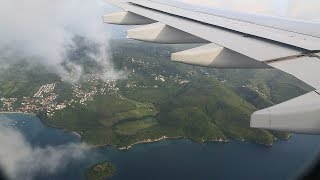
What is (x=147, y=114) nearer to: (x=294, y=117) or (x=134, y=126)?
(x=134, y=126)

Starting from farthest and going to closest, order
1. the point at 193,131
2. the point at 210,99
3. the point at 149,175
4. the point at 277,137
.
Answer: the point at 210,99 → the point at 193,131 → the point at 277,137 → the point at 149,175

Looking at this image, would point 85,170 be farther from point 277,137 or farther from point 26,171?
point 277,137

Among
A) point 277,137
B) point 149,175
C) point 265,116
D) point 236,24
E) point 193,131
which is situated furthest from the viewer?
point 193,131

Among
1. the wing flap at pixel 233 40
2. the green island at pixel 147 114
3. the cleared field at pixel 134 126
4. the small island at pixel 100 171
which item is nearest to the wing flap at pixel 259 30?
the wing flap at pixel 233 40

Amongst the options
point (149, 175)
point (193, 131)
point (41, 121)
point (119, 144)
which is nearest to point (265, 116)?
point (149, 175)

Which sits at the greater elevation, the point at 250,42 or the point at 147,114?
the point at 250,42

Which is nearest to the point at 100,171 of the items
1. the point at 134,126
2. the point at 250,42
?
the point at 134,126

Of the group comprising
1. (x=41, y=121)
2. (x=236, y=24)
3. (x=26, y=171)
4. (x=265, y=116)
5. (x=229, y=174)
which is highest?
(x=236, y=24)
